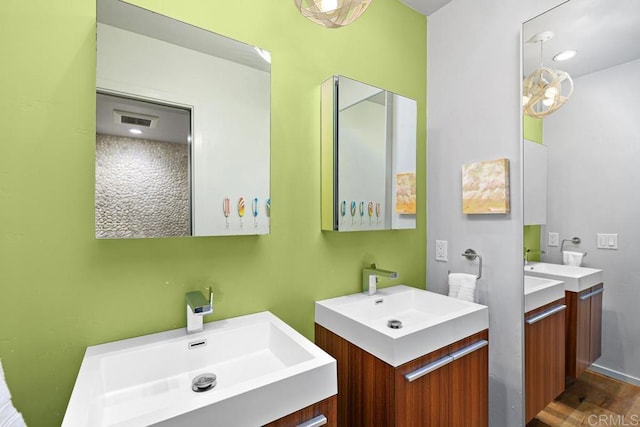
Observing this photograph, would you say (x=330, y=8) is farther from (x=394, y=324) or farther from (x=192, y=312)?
(x=394, y=324)

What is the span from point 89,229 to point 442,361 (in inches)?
55.4

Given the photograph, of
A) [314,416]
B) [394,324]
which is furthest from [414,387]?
[314,416]

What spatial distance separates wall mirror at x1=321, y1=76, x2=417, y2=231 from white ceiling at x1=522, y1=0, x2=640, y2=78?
65cm

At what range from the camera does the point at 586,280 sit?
4.43 feet

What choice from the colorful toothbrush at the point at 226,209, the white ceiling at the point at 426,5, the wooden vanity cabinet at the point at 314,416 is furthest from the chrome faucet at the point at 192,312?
the white ceiling at the point at 426,5

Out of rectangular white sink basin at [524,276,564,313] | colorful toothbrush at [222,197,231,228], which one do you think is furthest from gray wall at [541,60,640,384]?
colorful toothbrush at [222,197,231,228]

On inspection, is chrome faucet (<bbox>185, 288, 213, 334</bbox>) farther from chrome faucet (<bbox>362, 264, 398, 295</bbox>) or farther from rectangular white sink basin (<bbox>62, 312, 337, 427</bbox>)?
chrome faucet (<bbox>362, 264, 398, 295</bbox>)

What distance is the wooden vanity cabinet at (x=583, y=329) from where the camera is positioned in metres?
1.31

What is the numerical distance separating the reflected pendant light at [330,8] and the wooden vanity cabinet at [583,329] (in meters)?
1.55

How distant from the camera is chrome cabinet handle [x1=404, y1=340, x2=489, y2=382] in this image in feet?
3.67

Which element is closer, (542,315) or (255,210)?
(255,210)

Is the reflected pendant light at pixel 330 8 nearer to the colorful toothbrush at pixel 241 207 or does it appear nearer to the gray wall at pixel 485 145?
the colorful toothbrush at pixel 241 207

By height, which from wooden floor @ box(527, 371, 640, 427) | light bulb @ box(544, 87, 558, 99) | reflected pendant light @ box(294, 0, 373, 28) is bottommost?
wooden floor @ box(527, 371, 640, 427)

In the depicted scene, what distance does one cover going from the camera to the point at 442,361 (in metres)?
1.21
